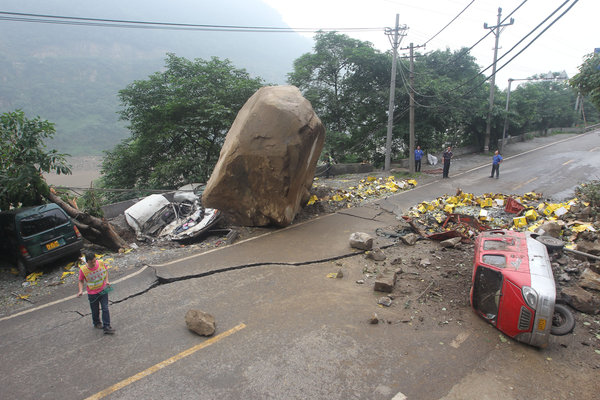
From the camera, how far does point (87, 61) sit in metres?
108

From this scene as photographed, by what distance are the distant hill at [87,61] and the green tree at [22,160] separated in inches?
1423

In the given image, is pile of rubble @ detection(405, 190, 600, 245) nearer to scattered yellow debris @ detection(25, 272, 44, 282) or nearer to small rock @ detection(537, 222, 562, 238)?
small rock @ detection(537, 222, 562, 238)

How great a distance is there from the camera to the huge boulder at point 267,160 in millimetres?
9648

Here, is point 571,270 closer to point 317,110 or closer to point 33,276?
point 33,276

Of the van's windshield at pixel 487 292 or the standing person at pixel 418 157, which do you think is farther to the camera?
the standing person at pixel 418 157

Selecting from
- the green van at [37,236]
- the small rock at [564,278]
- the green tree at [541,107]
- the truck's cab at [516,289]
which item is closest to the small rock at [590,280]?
the small rock at [564,278]

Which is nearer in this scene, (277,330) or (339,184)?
(277,330)

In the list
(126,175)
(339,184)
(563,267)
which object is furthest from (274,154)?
(126,175)

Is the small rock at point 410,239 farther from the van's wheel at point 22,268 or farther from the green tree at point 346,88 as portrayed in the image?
the green tree at point 346,88

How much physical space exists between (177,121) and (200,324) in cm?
1470

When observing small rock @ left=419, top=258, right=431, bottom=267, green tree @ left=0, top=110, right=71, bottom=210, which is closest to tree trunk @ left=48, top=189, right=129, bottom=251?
green tree @ left=0, top=110, right=71, bottom=210

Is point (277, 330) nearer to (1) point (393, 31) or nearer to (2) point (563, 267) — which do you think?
(2) point (563, 267)

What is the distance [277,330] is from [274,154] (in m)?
5.39

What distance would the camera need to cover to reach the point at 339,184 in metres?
17.6
